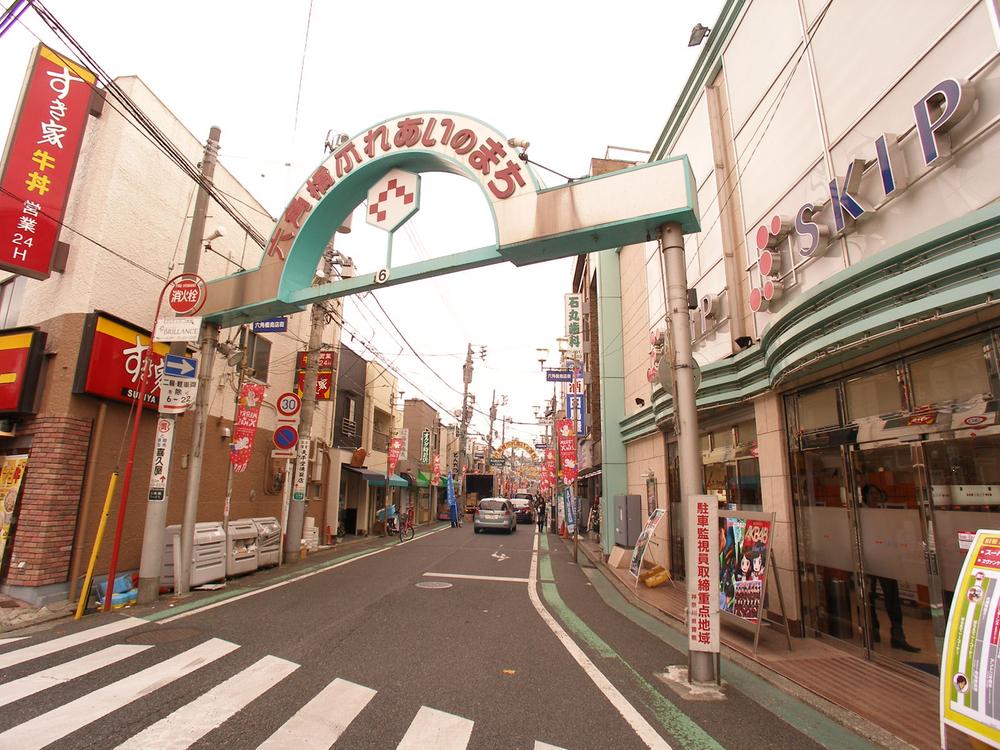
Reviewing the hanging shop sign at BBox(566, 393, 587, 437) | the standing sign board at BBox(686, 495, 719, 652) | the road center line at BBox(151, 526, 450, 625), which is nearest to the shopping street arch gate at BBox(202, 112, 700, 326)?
the standing sign board at BBox(686, 495, 719, 652)

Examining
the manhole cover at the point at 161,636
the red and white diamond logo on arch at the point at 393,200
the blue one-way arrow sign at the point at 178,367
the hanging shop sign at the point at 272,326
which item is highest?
the red and white diamond logo on arch at the point at 393,200

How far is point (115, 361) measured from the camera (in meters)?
8.70

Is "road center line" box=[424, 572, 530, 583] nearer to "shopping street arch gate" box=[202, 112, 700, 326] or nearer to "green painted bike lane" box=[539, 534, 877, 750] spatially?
"green painted bike lane" box=[539, 534, 877, 750]

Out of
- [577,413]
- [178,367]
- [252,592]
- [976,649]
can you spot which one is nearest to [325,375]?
[178,367]

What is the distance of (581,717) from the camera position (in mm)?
4125

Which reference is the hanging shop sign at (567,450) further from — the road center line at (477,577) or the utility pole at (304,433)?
the utility pole at (304,433)

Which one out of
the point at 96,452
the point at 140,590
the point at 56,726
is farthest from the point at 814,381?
the point at 96,452

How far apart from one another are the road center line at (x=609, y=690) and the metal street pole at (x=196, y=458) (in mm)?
6166

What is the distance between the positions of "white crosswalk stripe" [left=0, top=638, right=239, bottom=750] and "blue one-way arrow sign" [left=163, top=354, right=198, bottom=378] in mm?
4795

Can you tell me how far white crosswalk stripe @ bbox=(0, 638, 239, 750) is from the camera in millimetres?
3537

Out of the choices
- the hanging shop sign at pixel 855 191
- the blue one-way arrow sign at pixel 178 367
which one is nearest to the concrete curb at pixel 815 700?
the hanging shop sign at pixel 855 191

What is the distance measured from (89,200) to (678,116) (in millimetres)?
12030

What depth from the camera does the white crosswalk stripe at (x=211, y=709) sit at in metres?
3.52

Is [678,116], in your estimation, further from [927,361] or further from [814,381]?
[927,361]
